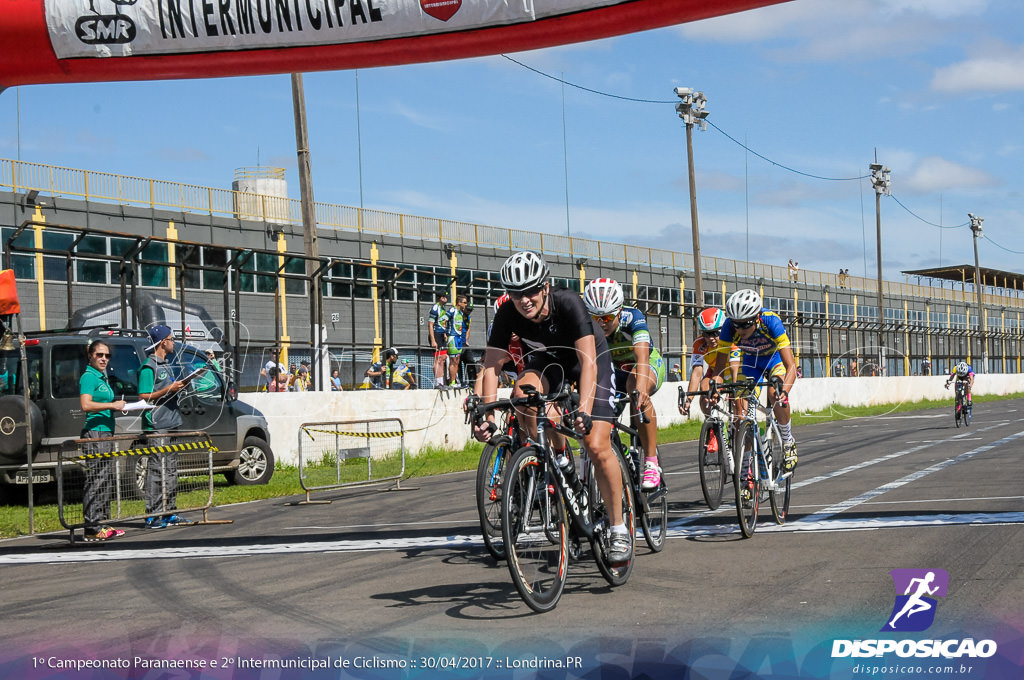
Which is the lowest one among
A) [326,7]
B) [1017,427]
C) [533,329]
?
[1017,427]

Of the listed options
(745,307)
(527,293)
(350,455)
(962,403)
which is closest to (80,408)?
(350,455)

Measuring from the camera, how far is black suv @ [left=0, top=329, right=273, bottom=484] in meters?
14.0

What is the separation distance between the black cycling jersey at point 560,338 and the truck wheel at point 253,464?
10493 mm

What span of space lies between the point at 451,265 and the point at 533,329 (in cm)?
4598

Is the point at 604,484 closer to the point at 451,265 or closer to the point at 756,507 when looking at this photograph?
the point at 756,507

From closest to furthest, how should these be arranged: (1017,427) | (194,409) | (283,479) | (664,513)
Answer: (664,513) < (194,409) < (283,479) < (1017,427)

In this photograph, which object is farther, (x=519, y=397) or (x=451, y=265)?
(x=451, y=265)

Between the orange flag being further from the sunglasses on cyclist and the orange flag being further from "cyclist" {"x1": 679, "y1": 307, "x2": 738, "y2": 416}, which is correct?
the sunglasses on cyclist

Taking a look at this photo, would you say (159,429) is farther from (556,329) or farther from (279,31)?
(556,329)

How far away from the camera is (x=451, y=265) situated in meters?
52.8

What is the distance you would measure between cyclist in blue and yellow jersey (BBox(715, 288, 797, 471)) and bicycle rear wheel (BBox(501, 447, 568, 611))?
12.2ft

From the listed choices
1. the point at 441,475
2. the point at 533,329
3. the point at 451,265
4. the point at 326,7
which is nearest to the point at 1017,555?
the point at 533,329

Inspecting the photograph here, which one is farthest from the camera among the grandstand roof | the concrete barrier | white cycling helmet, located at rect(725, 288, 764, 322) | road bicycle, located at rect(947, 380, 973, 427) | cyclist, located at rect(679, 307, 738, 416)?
the grandstand roof

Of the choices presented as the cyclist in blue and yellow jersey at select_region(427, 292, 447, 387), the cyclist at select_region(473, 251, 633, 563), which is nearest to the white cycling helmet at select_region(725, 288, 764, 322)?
the cyclist at select_region(473, 251, 633, 563)
